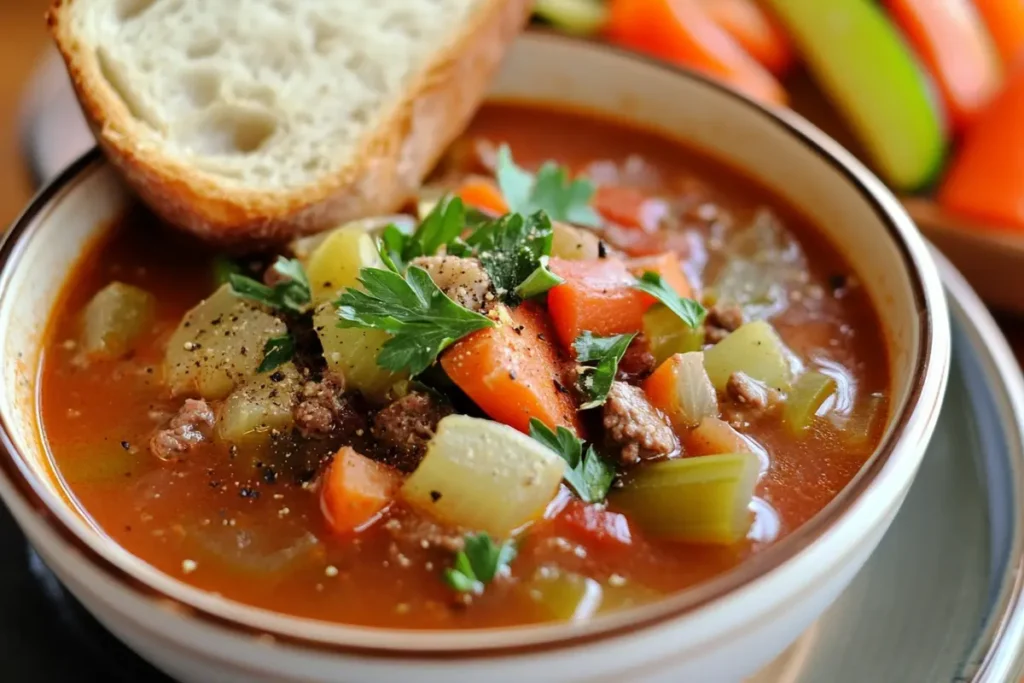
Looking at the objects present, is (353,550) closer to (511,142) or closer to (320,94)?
(320,94)

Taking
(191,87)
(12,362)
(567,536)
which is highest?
(191,87)

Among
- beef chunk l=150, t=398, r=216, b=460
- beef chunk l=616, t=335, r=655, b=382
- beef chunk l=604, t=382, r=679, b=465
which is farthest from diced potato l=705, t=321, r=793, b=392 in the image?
beef chunk l=150, t=398, r=216, b=460

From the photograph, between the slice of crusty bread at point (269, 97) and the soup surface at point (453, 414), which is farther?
the slice of crusty bread at point (269, 97)

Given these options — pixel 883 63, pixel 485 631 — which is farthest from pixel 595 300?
pixel 883 63

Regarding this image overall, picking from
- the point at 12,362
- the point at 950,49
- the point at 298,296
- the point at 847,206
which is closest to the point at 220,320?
the point at 298,296

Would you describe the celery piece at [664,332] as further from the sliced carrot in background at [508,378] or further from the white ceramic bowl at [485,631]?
the white ceramic bowl at [485,631]

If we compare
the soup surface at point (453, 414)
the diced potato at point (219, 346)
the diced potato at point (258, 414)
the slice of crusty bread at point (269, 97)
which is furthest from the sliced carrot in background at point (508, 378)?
the slice of crusty bread at point (269, 97)

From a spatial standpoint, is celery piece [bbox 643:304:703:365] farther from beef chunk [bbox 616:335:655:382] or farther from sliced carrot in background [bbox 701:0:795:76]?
sliced carrot in background [bbox 701:0:795:76]
